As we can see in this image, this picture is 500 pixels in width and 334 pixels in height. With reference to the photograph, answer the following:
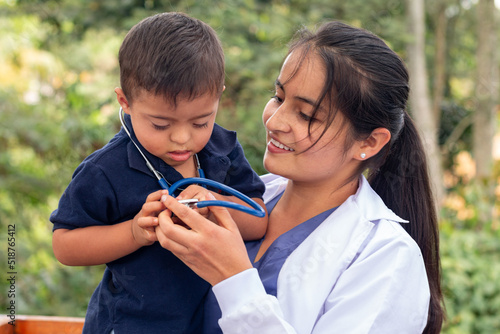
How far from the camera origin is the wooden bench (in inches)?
75.3

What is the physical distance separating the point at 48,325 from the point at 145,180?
0.86m

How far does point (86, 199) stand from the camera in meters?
1.39

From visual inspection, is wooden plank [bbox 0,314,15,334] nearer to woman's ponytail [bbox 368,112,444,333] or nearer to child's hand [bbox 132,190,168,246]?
child's hand [bbox 132,190,168,246]

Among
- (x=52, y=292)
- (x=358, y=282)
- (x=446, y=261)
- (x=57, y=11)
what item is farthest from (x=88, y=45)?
(x=358, y=282)

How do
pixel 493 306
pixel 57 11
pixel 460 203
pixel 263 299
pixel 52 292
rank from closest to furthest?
pixel 263 299 → pixel 493 306 → pixel 52 292 → pixel 57 11 → pixel 460 203

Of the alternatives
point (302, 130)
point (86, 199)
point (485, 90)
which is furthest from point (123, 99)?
point (485, 90)

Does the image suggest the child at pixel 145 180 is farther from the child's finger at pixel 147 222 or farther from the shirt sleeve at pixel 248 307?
the shirt sleeve at pixel 248 307

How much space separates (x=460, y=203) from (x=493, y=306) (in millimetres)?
2241

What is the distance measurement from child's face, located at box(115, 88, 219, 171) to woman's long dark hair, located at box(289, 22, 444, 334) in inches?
14.8

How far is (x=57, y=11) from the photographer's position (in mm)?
4883

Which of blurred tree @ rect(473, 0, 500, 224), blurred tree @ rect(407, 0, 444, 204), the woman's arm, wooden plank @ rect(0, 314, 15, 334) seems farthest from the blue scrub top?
blurred tree @ rect(473, 0, 500, 224)

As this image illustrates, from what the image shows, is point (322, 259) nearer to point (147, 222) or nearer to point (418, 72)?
point (147, 222)

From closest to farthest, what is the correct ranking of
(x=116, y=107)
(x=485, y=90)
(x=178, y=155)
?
(x=178, y=155) → (x=116, y=107) → (x=485, y=90)

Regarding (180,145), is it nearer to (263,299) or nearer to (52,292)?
(263,299)
